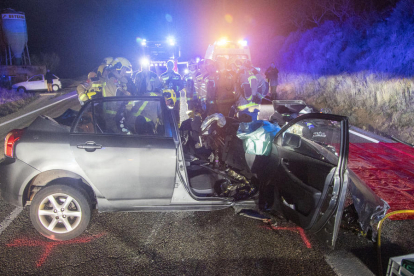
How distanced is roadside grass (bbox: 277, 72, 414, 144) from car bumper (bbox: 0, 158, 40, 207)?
8.55 m

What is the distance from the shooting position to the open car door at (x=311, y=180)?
7.88 ft

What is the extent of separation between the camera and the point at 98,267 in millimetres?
2559

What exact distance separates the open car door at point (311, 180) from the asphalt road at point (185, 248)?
35cm

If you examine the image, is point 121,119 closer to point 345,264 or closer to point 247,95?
point 345,264

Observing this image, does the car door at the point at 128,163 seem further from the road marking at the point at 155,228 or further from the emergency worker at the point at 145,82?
the emergency worker at the point at 145,82

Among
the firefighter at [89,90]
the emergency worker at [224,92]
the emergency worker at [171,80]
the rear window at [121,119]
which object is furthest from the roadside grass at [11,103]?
the rear window at [121,119]

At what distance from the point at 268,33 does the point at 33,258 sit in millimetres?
33066

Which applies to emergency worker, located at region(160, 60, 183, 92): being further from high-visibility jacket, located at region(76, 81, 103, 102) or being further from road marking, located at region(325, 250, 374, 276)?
road marking, located at region(325, 250, 374, 276)

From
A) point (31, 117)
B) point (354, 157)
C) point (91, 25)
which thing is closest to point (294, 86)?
point (354, 157)

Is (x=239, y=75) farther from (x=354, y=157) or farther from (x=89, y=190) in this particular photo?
(x=89, y=190)

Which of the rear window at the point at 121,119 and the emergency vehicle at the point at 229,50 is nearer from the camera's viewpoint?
the rear window at the point at 121,119

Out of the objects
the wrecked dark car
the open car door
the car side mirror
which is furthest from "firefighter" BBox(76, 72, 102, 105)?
the car side mirror

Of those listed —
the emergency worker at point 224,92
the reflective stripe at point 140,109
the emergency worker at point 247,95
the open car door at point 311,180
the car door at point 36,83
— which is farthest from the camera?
the car door at point 36,83

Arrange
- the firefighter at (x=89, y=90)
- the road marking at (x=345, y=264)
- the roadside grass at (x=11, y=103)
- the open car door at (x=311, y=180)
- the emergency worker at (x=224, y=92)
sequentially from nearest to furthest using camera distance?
1. the open car door at (x=311, y=180)
2. the road marking at (x=345, y=264)
3. the firefighter at (x=89, y=90)
4. the emergency worker at (x=224, y=92)
5. the roadside grass at (x=11, y=103)
